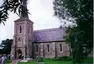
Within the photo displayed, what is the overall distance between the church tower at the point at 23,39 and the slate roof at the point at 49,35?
6.95 ft

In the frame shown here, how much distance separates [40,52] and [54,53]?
403cm

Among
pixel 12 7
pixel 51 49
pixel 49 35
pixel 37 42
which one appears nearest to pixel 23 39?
pixel 37 42

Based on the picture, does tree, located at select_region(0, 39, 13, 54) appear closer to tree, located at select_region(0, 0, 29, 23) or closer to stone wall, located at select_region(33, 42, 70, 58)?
stone wall, located at select_region(33, 42, 70, 58)

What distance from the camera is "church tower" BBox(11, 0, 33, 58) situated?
55.4m

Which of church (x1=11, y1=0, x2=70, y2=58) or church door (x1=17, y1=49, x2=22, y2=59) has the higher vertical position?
church (x1=11, y1=0, x2=70, y2=58)

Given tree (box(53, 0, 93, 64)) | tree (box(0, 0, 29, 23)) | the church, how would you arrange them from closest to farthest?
tree (box(0, 0, 29, 23)) → tree (box(53, 0, 93, 64)) → the church

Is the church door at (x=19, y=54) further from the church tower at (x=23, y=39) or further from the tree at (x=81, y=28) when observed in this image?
the tree at (x=81, y=28)

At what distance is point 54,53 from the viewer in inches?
2173

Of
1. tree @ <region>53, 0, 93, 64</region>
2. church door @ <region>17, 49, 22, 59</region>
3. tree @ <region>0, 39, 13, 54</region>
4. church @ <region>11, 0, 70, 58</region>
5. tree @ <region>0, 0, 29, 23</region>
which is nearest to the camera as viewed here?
tree @ <region>0, 0, 29, 23</region>

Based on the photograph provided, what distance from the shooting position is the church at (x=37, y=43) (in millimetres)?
54781

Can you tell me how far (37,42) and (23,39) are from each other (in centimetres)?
388

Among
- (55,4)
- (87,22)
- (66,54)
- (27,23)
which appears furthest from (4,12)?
(27,23)

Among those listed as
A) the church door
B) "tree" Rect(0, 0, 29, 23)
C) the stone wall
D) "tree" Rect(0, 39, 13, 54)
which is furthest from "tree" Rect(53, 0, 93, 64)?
"tree" Rect(0, 39, 13, 54)

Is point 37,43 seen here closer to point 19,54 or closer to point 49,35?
point 49,35
